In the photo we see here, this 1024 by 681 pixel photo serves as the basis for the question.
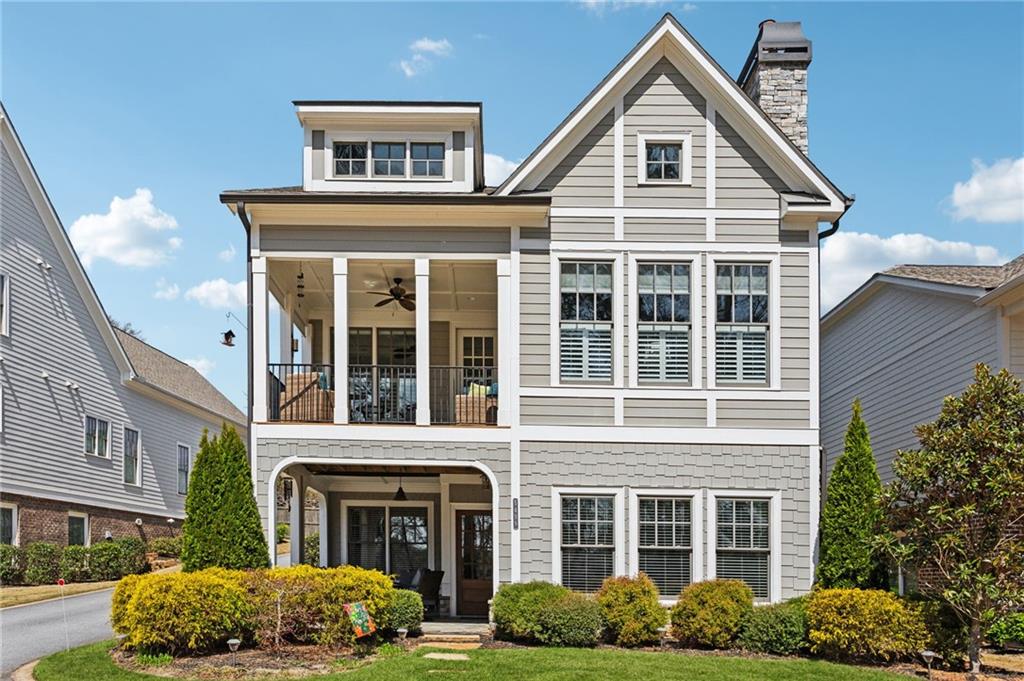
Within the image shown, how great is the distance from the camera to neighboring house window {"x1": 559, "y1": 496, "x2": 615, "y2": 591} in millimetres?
15062

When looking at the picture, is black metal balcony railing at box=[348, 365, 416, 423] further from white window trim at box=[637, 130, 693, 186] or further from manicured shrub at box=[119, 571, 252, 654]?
white window trim at box=[637, 130, 693, 186]

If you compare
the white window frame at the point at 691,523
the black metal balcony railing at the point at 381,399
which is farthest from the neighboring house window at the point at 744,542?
the black metal balcony railing at the point at 381,399

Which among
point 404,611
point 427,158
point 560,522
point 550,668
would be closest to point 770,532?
point 560,522

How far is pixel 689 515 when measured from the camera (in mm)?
15273

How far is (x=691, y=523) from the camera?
1522cm

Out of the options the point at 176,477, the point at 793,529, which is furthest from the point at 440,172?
the point at 176,477

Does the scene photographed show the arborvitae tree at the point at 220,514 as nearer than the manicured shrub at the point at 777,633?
No

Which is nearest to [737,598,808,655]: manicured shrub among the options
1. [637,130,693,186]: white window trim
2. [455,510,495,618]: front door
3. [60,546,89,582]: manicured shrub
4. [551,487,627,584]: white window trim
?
[551,487,627,584]: white window trim

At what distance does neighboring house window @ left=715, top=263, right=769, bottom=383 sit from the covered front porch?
4892 mm

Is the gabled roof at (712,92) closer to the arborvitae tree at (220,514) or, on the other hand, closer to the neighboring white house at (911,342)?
the neighboring white house at (911,342)

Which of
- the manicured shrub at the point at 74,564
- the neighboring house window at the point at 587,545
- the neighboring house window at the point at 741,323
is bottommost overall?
the manicured shrub at the point at 74,564

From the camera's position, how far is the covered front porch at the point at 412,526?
1798 centimetres

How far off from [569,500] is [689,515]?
1862 mm

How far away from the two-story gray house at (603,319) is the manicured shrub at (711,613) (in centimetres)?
104
